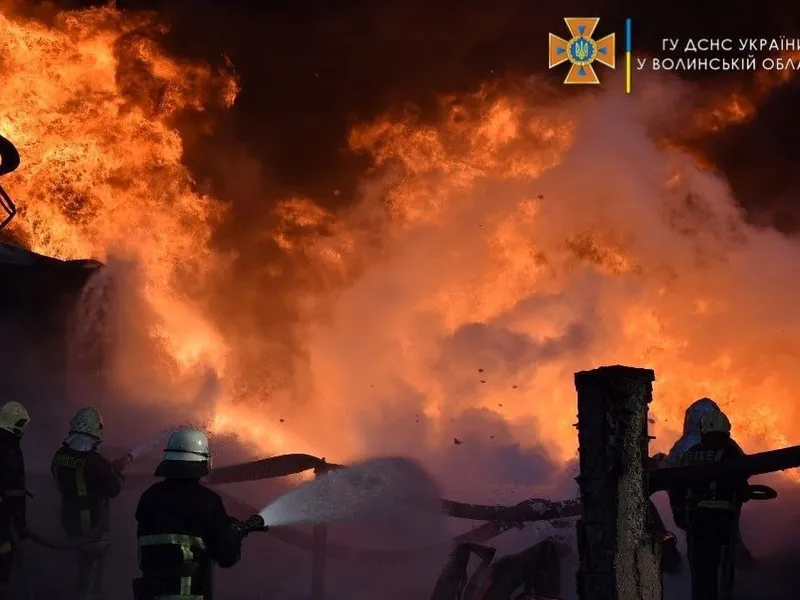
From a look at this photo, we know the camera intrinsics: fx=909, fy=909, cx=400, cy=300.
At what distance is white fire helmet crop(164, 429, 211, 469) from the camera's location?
19.8 feet

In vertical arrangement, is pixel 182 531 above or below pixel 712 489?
below

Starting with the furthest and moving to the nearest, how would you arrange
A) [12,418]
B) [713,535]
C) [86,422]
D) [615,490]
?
[86,422], [12,418], [713,535], [615,490]

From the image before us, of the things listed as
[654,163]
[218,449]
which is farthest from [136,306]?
[654,163]

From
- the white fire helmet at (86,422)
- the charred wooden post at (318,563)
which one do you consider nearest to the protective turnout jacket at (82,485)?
the white fire helmet at (86,422)

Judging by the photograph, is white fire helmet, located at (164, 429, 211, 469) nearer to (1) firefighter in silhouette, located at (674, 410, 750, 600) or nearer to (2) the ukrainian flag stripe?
(1) firefighter in silhouette, located at (674, 410, 750, 600)

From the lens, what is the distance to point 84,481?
407 inches

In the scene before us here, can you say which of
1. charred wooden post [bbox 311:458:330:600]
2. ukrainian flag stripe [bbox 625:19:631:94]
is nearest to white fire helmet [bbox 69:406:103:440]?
charred wooden post [bbox 311:458:330:600]

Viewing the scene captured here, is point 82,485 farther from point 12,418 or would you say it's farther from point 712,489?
point 712,489

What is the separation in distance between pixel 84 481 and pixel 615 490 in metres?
7.51

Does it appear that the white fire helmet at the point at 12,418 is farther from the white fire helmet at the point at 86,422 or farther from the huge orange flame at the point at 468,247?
the huge orange flame at the point at 468,247

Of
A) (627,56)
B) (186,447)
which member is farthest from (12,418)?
(627,56)

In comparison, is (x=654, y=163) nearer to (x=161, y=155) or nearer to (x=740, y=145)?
(x=740, y=145)

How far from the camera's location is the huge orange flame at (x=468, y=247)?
725 inches

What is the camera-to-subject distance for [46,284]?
46.1 feet
